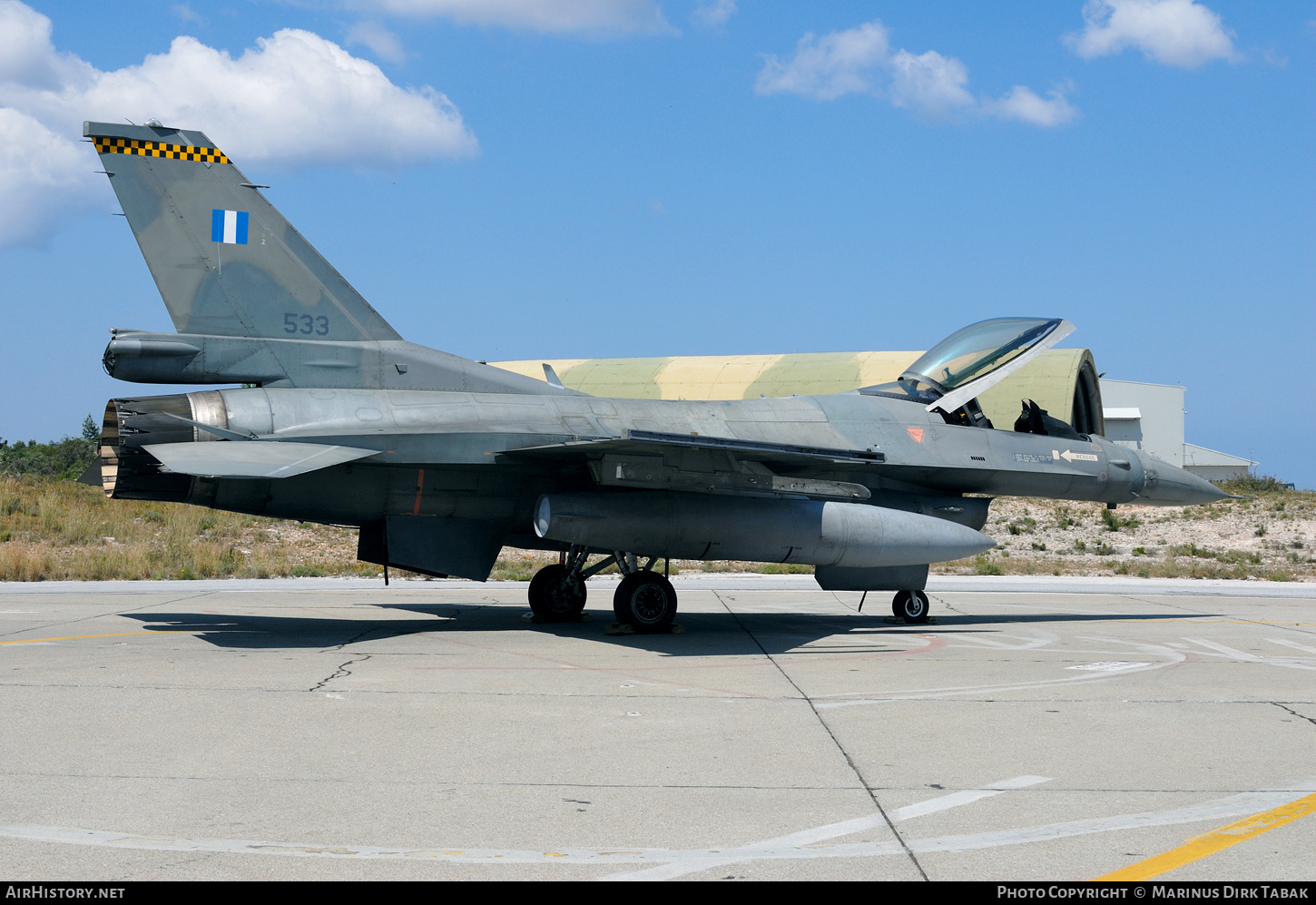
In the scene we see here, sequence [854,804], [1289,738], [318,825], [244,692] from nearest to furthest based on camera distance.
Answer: [318,825] → [854,804] → [1289,738] → [244,692]

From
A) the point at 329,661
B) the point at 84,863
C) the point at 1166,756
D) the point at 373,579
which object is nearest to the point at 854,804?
the point at 1166,756

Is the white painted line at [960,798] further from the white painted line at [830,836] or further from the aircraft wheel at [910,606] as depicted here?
the aircraft wheel at [910,606]

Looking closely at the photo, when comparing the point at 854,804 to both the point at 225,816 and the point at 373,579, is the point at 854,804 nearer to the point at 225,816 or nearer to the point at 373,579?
the point at 225,816

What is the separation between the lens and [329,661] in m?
9.23

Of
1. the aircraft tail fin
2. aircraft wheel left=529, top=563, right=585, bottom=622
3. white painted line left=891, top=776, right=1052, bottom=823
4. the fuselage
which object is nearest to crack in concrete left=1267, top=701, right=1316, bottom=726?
white painted line left=891, top=776, right=1052, bottom=823

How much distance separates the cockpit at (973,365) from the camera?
44.4 feet

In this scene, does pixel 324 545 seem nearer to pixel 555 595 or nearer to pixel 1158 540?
pixel 555 595

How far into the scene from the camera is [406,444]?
35.8 feet

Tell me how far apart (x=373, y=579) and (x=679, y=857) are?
1506 cm

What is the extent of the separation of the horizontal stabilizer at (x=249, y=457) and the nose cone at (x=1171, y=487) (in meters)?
10.4

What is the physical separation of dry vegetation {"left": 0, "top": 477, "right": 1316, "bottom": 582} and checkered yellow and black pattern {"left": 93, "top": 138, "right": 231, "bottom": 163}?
9.59 meters

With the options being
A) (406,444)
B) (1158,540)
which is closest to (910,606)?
(406,444)

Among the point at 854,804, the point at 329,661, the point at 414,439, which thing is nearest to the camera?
the point at 854,804
